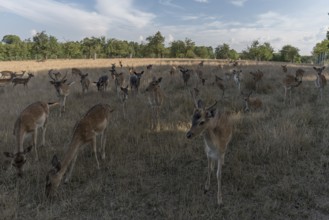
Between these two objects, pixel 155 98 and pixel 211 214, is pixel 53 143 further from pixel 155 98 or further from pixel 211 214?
pixel 211 214

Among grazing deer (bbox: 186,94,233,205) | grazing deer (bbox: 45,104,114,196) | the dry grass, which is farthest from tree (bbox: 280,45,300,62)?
grazing deer (bbox: 186,94,233,205)

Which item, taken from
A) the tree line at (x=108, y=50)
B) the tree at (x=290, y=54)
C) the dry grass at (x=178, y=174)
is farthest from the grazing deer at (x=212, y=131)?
the tree at (x=290, y=54)

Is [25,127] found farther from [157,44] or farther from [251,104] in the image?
[157,44]

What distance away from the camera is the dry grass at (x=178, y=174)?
539cm

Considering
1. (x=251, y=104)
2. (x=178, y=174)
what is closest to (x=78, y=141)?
(x=178, y=174)

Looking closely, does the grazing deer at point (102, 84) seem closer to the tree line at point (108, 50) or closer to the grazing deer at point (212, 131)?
the grazing deer at point (212, 131)

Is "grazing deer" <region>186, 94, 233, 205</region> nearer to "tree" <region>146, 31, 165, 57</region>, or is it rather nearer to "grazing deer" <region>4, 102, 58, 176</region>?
"grazing deer" <region>4, 102, 58, 176</region>

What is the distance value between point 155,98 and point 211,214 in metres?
6.10

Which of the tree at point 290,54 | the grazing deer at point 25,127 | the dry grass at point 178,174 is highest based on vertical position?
the tree at point 290,54

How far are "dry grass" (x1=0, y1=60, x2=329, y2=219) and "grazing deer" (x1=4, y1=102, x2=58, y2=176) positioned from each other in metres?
0.37

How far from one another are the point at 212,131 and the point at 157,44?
70081 mm

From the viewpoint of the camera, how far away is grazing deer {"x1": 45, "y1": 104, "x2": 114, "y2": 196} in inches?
224

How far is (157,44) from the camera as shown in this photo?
7381cm

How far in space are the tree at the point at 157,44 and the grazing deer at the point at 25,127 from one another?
66782 mm
